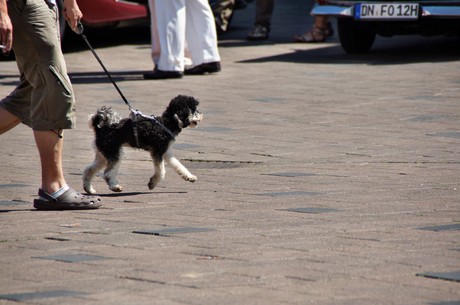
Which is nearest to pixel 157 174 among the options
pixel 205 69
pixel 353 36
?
pixel 205 69

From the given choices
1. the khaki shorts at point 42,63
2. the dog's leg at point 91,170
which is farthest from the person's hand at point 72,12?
the dog's leg at point 91,170

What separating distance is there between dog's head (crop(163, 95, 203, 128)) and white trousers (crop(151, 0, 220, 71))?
4887mm

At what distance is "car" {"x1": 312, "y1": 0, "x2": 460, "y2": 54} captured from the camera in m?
12.7

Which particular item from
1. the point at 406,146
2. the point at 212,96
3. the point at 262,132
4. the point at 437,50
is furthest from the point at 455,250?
the point at 437,50

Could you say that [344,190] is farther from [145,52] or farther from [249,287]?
[145,52]

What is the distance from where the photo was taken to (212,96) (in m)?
11.1

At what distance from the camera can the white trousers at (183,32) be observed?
39.4ft

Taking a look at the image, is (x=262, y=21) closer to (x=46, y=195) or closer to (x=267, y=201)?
(x=267, y=201)

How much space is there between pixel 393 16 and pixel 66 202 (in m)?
7.19

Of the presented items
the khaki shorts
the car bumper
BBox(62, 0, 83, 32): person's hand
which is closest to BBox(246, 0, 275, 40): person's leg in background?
the car bumper

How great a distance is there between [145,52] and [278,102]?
4317 millimetres

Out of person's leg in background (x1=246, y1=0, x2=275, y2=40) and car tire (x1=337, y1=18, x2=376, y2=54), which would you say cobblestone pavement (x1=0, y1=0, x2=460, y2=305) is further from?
person's leg in background (x1=246, y1=0, x2=275, y2=40)

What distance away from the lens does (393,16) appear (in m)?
12.9

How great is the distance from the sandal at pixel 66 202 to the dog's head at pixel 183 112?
3.12 ft
